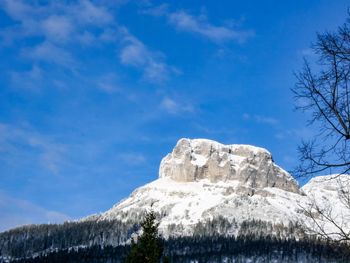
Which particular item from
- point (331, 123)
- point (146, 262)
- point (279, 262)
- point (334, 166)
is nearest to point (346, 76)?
point (331, 123)

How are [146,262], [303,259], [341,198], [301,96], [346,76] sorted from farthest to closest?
1. [303,259]
2. [146,262]
3. [341,198]
4. [301,96]
5. [346,76]

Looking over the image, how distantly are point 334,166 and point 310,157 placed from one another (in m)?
0.48

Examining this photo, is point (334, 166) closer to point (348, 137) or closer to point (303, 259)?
point (348, 137)

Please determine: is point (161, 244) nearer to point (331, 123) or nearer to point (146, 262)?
point (146, 262)

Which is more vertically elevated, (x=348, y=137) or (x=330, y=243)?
(x=348, y=137)

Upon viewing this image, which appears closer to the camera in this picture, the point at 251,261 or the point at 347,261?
the point at 347,261

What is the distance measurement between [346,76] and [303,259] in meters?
198

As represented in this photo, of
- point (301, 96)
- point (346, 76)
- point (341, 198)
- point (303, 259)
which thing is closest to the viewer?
point (346, 76)

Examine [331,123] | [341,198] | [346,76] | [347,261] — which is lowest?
[347,261]

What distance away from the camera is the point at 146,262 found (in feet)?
82.2

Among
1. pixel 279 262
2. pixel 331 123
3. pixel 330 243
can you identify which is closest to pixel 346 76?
pixel 331 123

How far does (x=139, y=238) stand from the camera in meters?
25.6

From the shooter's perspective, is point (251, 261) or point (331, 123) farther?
point (251, 261)

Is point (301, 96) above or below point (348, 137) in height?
above
